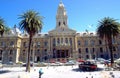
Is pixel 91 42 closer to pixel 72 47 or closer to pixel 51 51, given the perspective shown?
pixel 72 47

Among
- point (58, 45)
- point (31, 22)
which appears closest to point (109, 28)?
point (31, 22)

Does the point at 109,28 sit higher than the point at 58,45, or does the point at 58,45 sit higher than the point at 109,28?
the point at 109,28

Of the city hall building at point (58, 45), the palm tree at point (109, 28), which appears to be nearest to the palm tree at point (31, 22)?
the palm tree at point (109, 28)

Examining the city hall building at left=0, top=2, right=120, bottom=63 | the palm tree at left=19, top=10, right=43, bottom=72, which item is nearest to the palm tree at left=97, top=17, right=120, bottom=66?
the palm tree at left=19, top=10, right=43, bottom=72

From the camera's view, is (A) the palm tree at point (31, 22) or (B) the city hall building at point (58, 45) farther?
(B) the city hall building at point (58, 45)

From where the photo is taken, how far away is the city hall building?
79.1m

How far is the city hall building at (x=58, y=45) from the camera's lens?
79.1m

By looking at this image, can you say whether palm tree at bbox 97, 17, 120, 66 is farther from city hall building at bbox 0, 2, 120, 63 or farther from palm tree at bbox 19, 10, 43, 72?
city hall building at bbox 0, 2, 120, 63

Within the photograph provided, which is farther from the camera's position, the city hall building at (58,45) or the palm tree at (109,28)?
the city hall building at (58,45)

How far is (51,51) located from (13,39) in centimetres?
1941

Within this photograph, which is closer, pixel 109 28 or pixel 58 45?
pixel 109 28

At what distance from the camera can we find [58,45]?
7838cm

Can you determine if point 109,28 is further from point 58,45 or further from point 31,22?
point 58,45

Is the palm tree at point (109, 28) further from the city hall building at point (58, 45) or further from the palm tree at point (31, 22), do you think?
the city hall building at point (58, 45)
